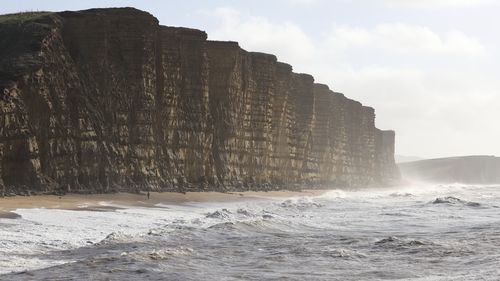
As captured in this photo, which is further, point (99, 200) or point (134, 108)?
point (134, 108)

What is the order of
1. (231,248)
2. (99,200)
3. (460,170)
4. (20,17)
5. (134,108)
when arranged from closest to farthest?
(231,248)
(99,200)
(134,108)
(20,17)
(460,170)

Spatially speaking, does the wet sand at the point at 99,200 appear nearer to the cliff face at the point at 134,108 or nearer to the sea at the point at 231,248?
the sea at the point at 231,248

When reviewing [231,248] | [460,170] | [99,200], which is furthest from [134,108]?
[460,170]

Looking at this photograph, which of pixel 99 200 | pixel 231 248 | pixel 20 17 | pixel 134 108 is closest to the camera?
pixel 231 248

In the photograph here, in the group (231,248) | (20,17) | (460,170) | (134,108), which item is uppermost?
(20,17)

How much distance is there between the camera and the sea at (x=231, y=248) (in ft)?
40.2

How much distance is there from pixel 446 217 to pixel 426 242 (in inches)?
455

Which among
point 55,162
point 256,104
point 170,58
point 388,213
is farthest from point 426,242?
point 256,104

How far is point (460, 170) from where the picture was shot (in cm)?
16400

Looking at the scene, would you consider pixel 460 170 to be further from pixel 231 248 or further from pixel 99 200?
pixel 231 248

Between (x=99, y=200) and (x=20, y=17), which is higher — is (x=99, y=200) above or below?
below

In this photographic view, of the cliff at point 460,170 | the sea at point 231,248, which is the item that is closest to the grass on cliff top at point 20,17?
the sea at point 231,248

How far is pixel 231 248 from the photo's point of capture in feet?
52.0

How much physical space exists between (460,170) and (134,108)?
13767cm
